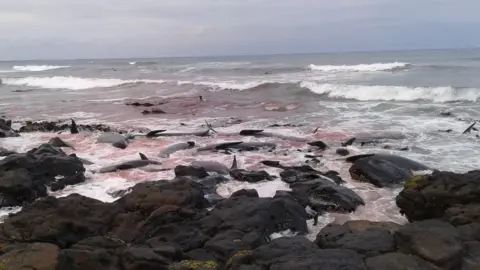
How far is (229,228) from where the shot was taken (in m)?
7.36

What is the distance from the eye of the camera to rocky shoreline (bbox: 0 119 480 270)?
18.7ft

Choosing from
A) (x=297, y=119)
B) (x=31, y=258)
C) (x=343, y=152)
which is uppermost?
(x=31, y=258)

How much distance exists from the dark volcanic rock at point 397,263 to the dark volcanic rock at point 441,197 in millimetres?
2198

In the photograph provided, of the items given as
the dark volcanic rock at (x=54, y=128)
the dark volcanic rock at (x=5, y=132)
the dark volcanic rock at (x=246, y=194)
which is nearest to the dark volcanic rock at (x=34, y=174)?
the dark volcanic rock at (x=246, y=194)

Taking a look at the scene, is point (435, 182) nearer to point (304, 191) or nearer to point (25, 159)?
point (304, 191)

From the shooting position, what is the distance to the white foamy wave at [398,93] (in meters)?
27.3

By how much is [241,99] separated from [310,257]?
26.0 m

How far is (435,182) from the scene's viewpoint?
8438 millimetres

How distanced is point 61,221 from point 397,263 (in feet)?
17.5

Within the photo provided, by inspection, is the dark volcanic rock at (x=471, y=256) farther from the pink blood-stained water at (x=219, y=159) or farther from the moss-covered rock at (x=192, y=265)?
the moss-covered rock at (x=192, y=265)

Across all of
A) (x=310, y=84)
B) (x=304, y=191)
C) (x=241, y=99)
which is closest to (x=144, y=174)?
(x=304, y=191)

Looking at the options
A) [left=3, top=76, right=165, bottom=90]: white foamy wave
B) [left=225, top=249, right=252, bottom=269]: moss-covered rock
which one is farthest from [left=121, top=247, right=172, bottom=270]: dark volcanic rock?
[left=3, top=76, right=165, bottom=90]: white foamy wave

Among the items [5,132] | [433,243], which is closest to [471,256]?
[433,243]

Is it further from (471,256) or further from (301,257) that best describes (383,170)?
(301,257)
